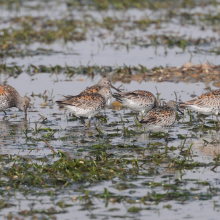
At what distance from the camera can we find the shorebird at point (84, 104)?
13.0 meters

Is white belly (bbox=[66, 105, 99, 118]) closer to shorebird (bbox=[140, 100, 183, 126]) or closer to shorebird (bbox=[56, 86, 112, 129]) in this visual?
shorebird (bbox=[56, 86, 112, 129])

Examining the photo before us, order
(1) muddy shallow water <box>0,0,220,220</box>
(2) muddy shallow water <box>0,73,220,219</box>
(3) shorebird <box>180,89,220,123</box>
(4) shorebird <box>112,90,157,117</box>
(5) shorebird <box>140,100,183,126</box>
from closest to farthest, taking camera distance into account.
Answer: (2) muddy shallow water <box>0,73,220,219</box>, (1) muddy shallow water <box>0,0,220,220</box>, (5) shorebird <box>140,100,183,126</box>, (3) shorebird <box>180,89,220,123</box>, (4) shorebird <box>112,90,157,117</box>

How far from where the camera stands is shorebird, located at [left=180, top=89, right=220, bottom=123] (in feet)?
43.1

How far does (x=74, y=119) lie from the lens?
1384cm

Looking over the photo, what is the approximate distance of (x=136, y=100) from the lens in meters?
13.6

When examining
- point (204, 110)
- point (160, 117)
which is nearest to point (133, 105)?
point (204, 110)

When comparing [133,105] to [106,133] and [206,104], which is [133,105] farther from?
[206,104]

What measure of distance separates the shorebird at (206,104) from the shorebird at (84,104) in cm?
203

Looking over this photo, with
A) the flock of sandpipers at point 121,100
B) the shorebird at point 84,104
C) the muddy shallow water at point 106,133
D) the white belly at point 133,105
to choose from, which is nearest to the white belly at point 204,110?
the flock of sandpipers at point 121,100

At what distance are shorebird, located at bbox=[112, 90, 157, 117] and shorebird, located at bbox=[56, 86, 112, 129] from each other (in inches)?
18.0

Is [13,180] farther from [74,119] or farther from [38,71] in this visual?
[38,71]

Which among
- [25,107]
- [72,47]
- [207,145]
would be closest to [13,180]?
[207,145]

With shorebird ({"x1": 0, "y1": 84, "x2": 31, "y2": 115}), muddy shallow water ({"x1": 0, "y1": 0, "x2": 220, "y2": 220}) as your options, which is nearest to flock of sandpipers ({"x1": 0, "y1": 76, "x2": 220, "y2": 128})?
shorebird ({"x1": 0, "y1": 84, "x2": 31, "y2": 115})

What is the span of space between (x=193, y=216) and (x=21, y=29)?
19280 mm
